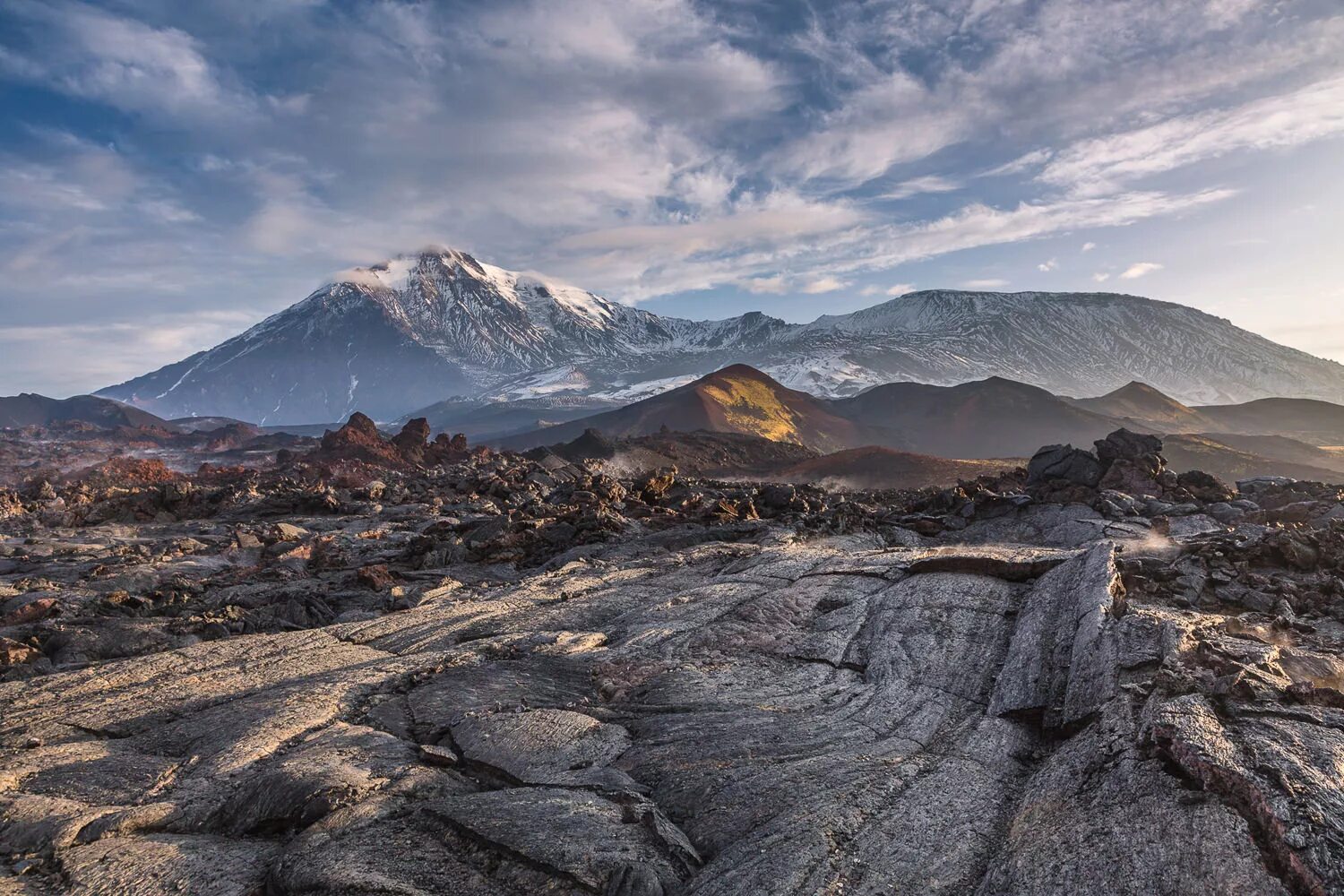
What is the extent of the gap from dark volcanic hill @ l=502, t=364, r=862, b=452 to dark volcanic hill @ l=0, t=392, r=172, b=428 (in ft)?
339

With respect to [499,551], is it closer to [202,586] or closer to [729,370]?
[202,586]

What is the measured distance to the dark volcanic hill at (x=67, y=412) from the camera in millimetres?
158375

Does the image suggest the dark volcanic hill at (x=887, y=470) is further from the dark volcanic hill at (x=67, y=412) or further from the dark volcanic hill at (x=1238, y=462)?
the dark volcanic hill at (x=67, y=412)

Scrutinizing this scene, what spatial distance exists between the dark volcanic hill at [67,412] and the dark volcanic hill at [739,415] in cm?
10346

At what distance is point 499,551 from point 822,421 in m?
101

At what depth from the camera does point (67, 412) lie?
16975cm

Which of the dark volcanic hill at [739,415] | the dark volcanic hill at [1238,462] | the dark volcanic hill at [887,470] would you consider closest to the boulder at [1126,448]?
the dark volcanic hill at [887,470]

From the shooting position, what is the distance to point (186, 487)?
38219 mm

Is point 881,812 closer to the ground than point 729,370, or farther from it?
closer to the ground

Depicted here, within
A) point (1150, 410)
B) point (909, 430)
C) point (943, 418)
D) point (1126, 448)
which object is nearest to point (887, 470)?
point (1126, 448)

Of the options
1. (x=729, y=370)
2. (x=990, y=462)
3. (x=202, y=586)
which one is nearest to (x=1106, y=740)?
(x=202, y=586)

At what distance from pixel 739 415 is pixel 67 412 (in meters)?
176

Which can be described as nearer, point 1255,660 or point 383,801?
point 383,801

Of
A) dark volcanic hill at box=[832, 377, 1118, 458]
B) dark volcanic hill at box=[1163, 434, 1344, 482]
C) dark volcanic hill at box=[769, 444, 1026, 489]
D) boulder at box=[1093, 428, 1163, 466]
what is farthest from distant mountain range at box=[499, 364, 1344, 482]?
boulder at box=[1093, 428, 1163, 466]
